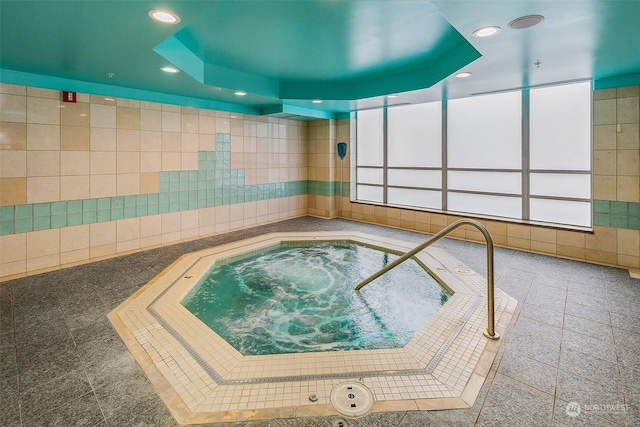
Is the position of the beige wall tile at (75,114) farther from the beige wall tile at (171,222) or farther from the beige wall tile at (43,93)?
the beige wall tile at (171,222)

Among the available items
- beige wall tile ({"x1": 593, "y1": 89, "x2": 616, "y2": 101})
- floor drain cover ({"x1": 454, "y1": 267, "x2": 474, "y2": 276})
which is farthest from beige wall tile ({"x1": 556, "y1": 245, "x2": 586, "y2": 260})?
beige wall tile ({"x1": 593, "y1": 89, "x2": 616, "y2": 101})

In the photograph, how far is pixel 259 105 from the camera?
19.5 ft

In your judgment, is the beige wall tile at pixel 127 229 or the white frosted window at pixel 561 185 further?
the beige wall tile at pixel 127 229

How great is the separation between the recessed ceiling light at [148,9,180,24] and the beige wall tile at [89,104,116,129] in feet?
8.36

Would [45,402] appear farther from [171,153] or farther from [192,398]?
[171,153]

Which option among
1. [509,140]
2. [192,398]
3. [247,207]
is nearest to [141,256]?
[247,207]

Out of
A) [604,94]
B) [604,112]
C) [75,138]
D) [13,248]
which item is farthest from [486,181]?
[13,248]

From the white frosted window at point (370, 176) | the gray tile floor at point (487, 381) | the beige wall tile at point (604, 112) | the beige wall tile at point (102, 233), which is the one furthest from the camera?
the white frosted window at point (370, 176)

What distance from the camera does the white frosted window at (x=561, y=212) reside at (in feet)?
14.6

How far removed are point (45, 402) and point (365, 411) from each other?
178cm

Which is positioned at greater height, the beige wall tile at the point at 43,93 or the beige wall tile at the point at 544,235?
the beige wall tile at the point at 43,93

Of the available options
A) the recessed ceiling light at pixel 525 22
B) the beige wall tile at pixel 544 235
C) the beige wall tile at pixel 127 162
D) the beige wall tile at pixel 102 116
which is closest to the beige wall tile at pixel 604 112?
the beige wall tile at pixel 544 235

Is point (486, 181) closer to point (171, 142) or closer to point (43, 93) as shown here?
point (171, 142)

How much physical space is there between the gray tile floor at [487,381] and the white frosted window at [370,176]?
12.2ft
